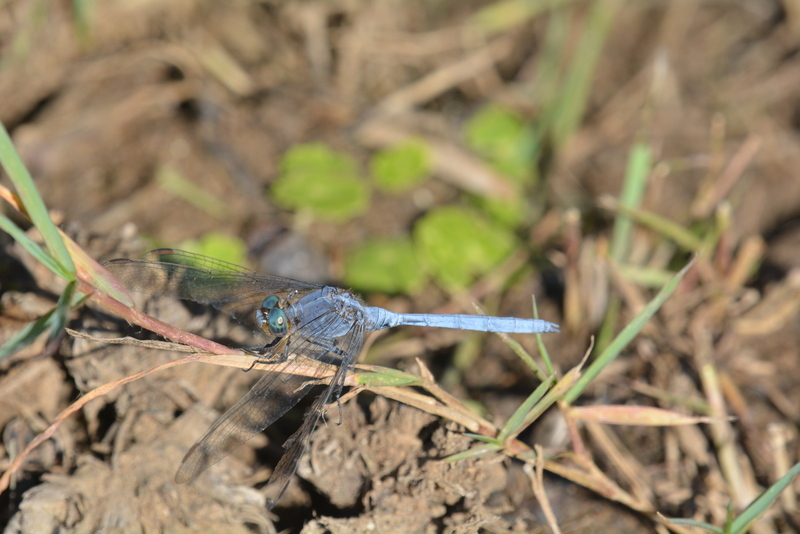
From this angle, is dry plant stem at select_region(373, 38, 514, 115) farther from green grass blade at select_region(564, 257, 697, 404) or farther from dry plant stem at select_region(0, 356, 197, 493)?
dry plant stem at select_region(0, 356, 197, 493)

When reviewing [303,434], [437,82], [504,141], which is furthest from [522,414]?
[437,82]

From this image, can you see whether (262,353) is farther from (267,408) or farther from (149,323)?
(149,323)

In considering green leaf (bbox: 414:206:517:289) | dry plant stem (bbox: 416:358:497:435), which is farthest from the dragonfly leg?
green leaf (bbox: 414:206:517:289)

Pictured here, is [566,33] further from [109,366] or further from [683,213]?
[109,366]

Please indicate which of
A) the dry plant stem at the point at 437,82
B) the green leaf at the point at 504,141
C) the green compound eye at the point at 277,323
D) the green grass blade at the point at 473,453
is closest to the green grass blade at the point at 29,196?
the green compound eye at the point at 277,323

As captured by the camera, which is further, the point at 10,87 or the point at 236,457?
the point at 10,87

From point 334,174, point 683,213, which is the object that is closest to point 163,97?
point 334,174
